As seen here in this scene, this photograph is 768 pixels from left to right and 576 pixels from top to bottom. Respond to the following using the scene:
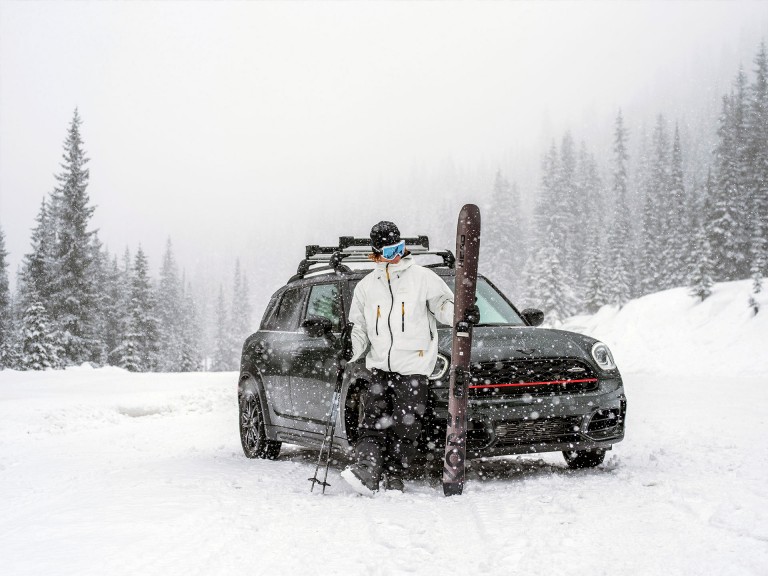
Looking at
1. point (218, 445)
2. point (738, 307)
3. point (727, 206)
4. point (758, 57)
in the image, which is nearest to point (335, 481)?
point (218, 445)

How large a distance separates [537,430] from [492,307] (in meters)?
1.86

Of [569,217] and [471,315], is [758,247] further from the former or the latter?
[471,315]

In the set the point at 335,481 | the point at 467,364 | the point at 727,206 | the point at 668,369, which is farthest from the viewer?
the point at 727,206

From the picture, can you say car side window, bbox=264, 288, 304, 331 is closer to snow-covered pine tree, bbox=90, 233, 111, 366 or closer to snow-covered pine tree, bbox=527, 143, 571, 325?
snow-covered pine tree, bbox=90, 233, 111, 366

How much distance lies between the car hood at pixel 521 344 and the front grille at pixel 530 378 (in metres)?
0.06

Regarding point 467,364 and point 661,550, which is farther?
point 467,364

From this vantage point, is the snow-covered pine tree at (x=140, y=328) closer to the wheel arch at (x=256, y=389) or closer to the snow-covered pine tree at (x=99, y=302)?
the snow-covered pine tree at (x=99, y=302)

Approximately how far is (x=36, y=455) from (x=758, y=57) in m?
65.4

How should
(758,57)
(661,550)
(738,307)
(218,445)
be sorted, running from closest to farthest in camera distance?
(661,550)
(218,445)
(738,307)
(758,57)

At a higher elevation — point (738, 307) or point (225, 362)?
point (738, 307)

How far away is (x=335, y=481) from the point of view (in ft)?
21.5

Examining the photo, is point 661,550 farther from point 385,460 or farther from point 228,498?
point 228,498

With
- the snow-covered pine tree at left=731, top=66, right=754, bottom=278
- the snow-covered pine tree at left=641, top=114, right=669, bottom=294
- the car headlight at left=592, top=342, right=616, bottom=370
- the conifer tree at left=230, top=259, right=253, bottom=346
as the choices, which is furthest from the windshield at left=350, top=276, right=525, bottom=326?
the conifer tree at left=230, top=259, right=253, bottom=346

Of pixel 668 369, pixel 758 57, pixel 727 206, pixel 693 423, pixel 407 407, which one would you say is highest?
pixel 758 57
